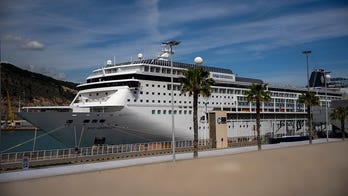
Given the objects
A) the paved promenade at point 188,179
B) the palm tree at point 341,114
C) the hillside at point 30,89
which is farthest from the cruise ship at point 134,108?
the hillside at point 30,89

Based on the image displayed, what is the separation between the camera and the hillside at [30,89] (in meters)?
127

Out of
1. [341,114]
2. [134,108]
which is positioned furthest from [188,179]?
[341,114]

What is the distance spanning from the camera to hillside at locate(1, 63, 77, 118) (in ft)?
417

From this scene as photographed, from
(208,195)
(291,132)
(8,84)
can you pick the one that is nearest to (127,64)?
(208,195)

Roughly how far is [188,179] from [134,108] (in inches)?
695

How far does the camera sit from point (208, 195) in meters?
13.0

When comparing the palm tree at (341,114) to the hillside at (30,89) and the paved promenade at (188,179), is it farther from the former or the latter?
the hillside at (30,89)

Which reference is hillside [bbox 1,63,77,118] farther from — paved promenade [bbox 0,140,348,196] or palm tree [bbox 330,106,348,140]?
paved promenade [bbox 0,140,348,196]

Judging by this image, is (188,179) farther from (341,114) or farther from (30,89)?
(30,89)

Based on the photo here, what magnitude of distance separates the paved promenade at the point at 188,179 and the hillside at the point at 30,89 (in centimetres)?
11504

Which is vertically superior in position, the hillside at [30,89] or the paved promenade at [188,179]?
the hillside at [30,89]

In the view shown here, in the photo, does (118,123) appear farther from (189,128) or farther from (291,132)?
(291,132)

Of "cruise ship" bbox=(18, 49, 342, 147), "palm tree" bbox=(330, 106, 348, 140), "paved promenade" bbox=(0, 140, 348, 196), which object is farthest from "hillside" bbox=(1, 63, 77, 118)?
"paved promenade" bbox=(0, 140, 348, 196)

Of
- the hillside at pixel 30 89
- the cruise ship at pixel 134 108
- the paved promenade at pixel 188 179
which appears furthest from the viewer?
the hillside at pixel 30 89
